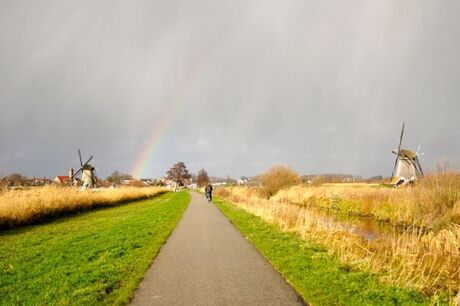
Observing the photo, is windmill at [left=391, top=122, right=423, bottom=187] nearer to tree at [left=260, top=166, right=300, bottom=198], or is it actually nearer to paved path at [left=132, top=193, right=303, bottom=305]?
tree at [left=260, top=166, right=300, bottom=198]

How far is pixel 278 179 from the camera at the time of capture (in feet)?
168

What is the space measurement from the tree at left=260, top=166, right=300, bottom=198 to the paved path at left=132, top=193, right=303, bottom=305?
39.0m

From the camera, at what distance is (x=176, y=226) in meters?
18.3

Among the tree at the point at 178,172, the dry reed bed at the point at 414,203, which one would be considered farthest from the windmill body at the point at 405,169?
the tree at the point at 178,172

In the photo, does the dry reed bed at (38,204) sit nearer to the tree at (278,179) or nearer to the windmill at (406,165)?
the tree at (278,179)

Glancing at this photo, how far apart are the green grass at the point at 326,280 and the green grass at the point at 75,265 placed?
11.1 ft

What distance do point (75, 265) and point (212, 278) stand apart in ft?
13.7

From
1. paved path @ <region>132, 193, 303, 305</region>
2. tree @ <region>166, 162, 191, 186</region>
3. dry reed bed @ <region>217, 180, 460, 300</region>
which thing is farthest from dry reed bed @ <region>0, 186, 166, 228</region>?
tree @ <region>166, 162, 191, 186</region>

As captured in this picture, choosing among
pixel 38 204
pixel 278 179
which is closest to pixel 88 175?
pixel 278 179

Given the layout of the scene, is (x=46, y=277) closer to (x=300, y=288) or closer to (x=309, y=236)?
(x=300, y=288)

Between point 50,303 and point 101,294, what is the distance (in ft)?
2.83

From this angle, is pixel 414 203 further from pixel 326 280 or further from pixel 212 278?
pixel 212 278

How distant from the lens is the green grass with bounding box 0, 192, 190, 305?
22.9 ft

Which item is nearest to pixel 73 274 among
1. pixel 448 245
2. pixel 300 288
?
pixel 300 288
